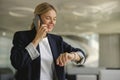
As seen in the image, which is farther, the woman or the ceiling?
the ceiling

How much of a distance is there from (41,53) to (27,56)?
0.09m

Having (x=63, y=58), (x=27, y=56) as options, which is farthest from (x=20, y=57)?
(x=63, y=58)

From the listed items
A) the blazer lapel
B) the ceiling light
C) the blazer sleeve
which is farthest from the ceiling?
the blazer sleeve

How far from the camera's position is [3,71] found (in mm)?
1572

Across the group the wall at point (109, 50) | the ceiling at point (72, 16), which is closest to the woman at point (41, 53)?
the ceiling at point (72, 16)

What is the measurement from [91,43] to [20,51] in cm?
117

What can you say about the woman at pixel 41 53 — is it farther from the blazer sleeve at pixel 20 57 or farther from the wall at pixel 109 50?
the wall at pixel 109 50

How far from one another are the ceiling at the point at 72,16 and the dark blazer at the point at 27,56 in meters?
0.87

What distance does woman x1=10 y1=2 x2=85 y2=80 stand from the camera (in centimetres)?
63

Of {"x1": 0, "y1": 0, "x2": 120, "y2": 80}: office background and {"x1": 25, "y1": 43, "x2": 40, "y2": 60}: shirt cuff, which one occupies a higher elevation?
{"x1": 0, "y1": 0, "x2": 120, "y2": 80}: office background

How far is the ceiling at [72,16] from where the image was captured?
164 cm

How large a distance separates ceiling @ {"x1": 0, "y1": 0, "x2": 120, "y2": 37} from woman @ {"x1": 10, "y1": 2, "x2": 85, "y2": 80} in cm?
89

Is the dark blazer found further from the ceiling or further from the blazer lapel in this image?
the ceiling

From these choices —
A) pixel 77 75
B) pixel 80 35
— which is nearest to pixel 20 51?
pixel 77 75
